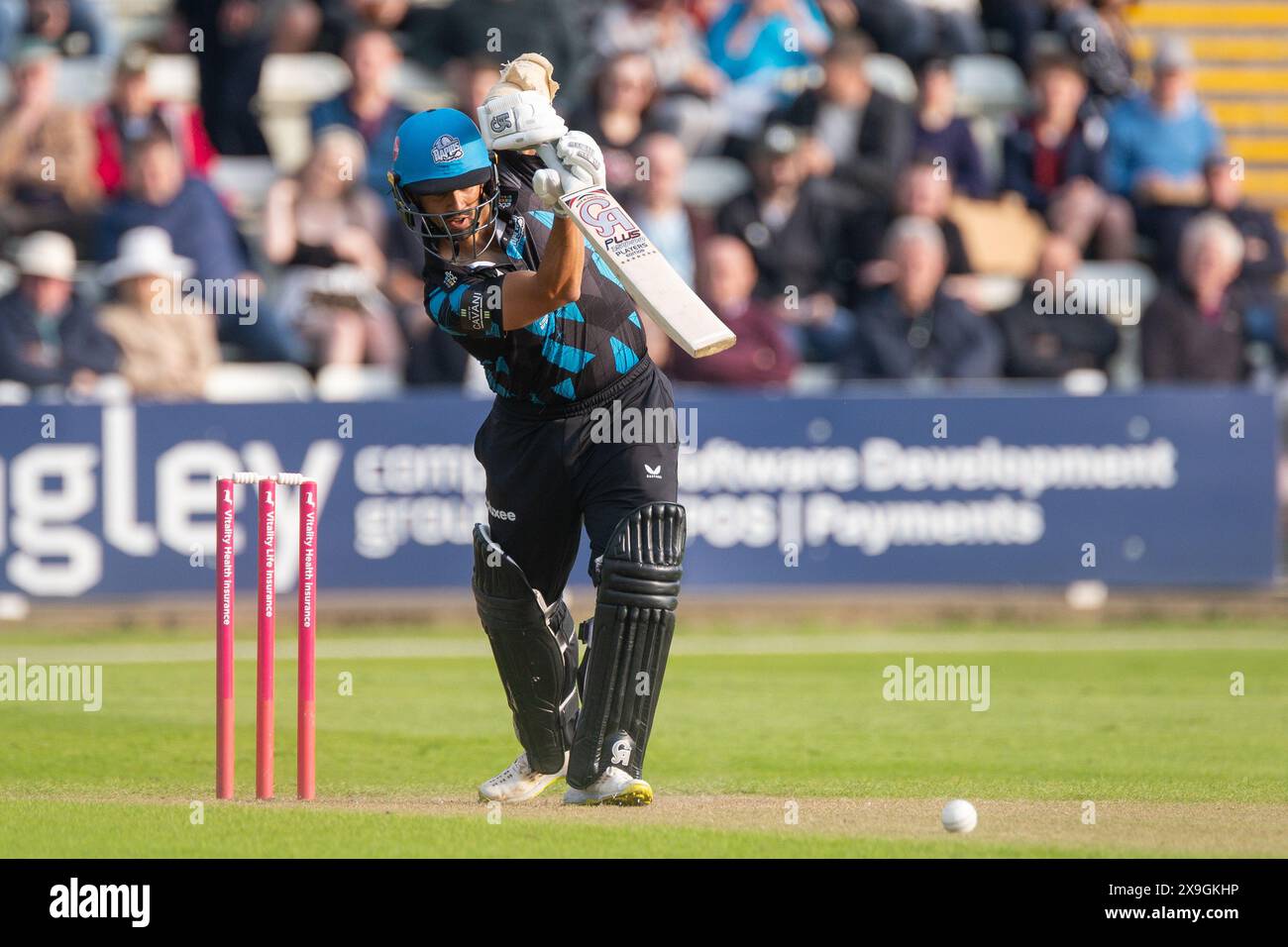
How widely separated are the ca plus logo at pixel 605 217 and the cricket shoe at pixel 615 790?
1.92 m

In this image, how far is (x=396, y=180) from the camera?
23.0 feet

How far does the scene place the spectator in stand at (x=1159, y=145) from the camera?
16.3 metres

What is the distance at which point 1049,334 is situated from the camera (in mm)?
15070

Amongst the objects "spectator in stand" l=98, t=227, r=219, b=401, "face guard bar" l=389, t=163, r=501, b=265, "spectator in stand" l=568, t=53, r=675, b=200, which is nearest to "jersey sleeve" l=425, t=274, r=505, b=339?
"face guard bar" l=389, t=163, r=501, b=265

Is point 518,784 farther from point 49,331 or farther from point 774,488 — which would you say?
point 49,331

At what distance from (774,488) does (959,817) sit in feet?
21.8

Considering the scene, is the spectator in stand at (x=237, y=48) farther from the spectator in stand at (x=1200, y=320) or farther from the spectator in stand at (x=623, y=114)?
the spectator in stand at (x=1200, y=320)

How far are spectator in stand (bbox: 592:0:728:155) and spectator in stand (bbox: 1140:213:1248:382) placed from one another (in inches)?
144

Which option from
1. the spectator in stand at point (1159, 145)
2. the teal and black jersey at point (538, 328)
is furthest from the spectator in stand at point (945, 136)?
the teal and black jersey at point (538, 328)

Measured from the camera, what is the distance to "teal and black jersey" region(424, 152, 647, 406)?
7.07 metres

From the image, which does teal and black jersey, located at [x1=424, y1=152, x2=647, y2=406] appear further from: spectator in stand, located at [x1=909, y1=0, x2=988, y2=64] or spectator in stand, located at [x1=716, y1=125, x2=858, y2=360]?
spectator in stand, located at [x1=909, y1=0, x2=988, y2=64]

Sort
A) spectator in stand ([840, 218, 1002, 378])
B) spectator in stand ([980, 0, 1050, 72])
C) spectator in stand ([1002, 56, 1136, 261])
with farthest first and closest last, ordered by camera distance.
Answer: spectator in stand ([980, 0, 1050, 72]), spectator in stand ([1002, 56, 1136, 261]), spectator in stand ([840, 218, 1002, 378])

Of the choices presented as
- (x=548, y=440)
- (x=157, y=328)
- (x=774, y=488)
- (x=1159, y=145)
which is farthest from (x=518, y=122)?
(x=1159, y=145)

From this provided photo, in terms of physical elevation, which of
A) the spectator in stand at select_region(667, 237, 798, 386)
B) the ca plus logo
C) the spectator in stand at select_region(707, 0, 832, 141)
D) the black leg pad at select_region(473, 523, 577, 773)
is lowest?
the black leg pad at select_region(473, 523, 577, 773)
